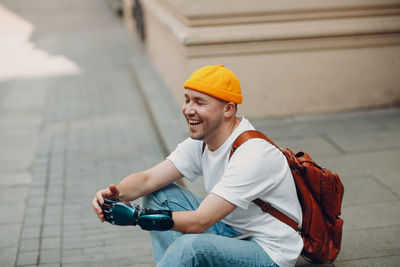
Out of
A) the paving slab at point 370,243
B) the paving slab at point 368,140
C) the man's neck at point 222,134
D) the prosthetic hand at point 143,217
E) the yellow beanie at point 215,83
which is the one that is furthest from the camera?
the paving slab at point 368,140

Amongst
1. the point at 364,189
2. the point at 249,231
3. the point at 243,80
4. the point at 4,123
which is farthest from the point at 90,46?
the point at 249,231

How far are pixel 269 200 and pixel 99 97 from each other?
552 cm

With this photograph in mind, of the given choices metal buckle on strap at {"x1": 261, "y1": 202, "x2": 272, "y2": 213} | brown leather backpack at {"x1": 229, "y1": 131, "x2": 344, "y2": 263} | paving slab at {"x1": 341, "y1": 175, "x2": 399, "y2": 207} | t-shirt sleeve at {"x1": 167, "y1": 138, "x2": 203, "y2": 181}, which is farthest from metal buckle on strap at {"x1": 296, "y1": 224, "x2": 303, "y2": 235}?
paving slab at {"x1": 341, "y1": 175, "x2": 399, "y2": 207}

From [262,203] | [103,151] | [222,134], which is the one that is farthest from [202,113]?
[103,151]

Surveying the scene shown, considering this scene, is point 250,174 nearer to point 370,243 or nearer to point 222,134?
point 222,134

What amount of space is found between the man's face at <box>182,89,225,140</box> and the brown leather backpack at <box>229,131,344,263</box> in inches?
6.3

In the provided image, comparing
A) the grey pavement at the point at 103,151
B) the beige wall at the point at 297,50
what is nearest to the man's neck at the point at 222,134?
the grey pavement at the point at 103,151

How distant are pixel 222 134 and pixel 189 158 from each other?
353 millimetres

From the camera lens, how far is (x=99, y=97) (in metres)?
7.73

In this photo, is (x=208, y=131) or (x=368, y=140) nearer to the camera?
(x=208, y=131)

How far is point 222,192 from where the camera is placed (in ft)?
8.18

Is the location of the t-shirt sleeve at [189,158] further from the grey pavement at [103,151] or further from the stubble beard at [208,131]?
the grey pavement at [103,151]

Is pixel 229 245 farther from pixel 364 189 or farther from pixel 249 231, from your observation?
pixel 364 189

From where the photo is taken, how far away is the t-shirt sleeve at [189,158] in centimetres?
298
